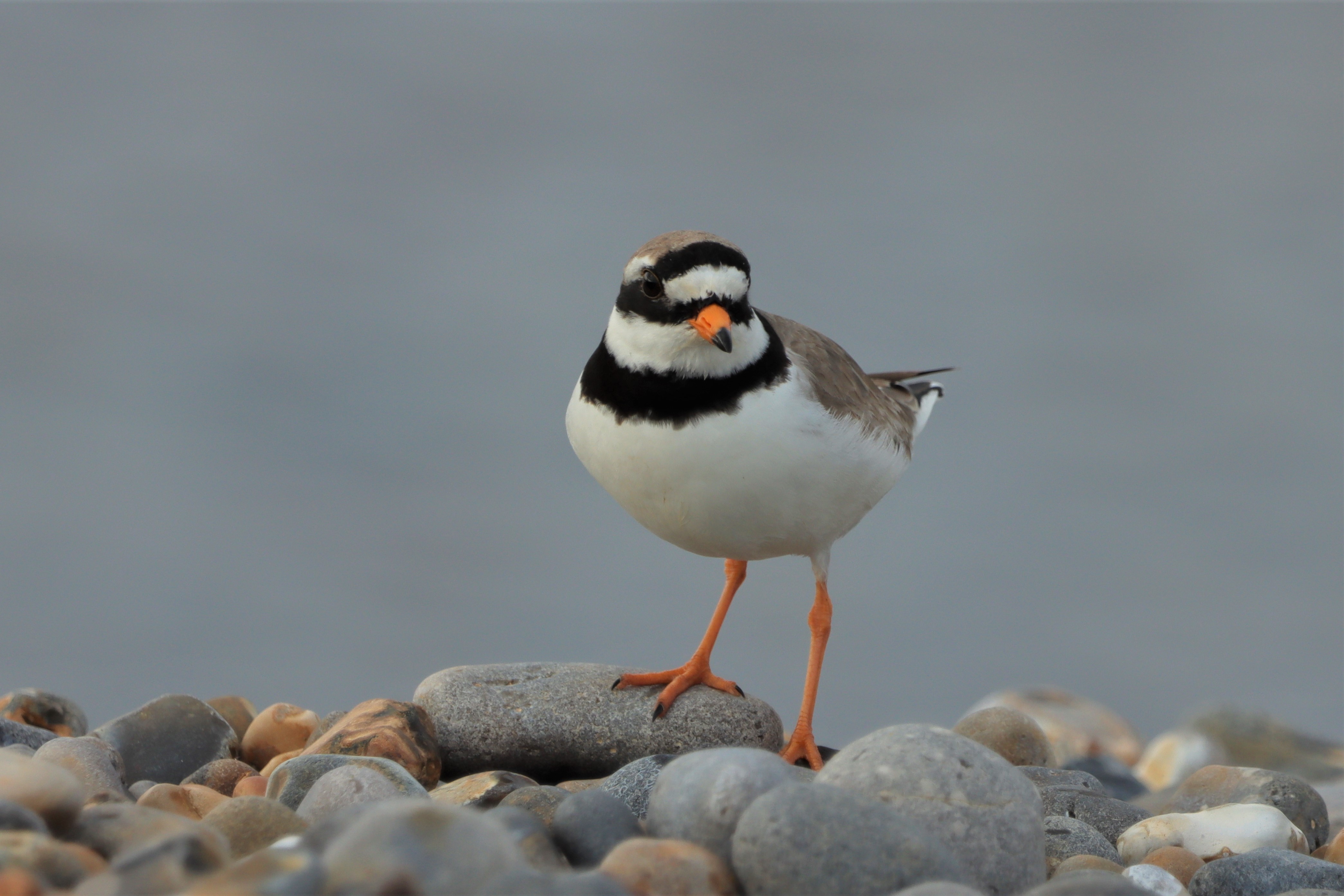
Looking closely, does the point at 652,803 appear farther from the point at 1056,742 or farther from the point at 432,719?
the point at 1056,742

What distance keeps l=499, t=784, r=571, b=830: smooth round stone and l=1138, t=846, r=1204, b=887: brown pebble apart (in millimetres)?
2214

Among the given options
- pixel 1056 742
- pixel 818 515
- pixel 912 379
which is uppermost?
pixel 912 379

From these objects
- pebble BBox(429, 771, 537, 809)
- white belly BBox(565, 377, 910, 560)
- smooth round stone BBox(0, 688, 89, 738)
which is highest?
white belly BBox(565, 377, 910, 560)

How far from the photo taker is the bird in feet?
17.2

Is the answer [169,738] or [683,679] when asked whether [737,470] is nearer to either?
[683,679]

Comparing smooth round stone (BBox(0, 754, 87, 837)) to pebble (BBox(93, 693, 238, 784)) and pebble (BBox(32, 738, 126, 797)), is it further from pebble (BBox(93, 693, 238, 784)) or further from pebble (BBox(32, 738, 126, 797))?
pebble (BBox(93, 693, 238, 784))

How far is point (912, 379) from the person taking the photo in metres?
8.16

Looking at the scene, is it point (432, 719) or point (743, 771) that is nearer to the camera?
point (743, 771)

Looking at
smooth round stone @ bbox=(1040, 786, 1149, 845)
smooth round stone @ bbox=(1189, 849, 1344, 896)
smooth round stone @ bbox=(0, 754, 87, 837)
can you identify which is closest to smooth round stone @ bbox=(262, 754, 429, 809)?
smooth round stone @ bbox=(0, 754, 87, 837)

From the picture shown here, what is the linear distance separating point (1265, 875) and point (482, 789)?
2919 mm

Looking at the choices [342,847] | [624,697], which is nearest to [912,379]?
[624,697]

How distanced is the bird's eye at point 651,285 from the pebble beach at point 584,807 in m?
1.85

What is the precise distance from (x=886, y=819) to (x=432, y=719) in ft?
9.43

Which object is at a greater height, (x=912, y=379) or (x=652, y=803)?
(x=912, y=379)
